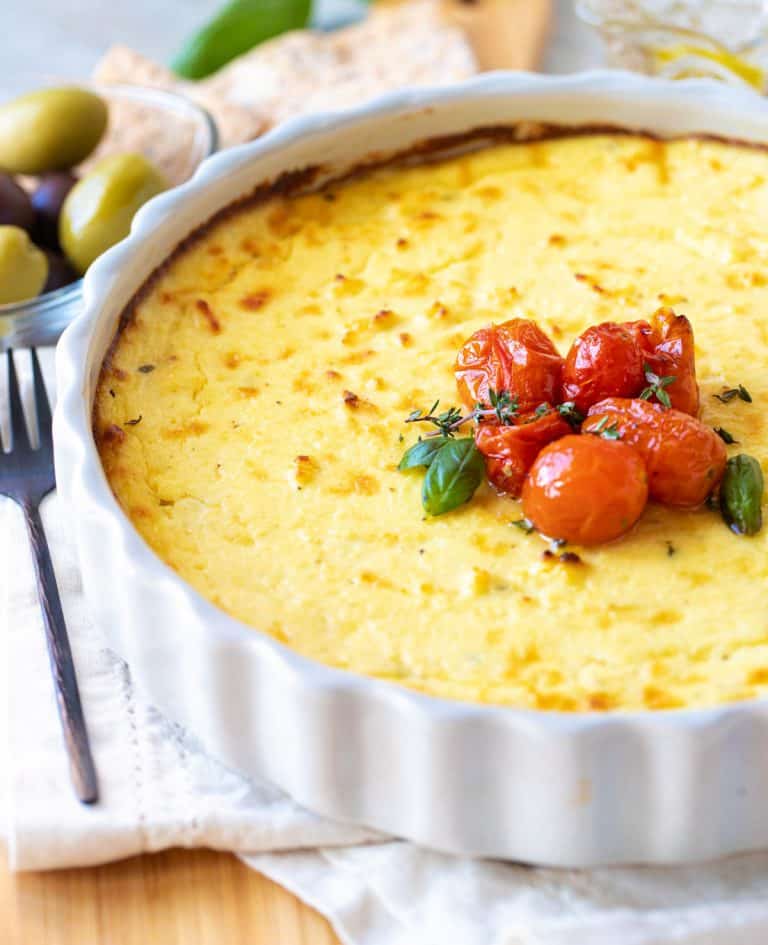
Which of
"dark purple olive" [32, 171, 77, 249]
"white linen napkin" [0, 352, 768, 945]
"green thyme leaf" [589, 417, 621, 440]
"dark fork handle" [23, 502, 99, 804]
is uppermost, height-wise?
"green thyme leaf" [589, 417, 621, 440]

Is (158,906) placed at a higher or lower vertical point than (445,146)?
lower

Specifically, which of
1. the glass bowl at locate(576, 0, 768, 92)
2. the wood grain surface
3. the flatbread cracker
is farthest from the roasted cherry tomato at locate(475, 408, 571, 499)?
the glass bowl at locate(576, 0, 768, 92)

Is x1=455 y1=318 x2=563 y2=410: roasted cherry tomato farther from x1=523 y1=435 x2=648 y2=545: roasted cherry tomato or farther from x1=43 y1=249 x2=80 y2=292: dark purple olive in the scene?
x1=43 y1=249 x2=80 y2=292: dark purple olive

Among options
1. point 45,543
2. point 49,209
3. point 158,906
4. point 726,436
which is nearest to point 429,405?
point 726,436

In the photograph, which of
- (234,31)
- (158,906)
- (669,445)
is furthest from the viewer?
(234,31)

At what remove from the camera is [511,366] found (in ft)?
8.25

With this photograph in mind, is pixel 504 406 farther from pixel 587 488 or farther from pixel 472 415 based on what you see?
pixel 587 488

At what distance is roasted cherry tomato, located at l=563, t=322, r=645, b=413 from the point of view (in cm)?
245

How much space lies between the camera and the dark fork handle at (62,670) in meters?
2.23

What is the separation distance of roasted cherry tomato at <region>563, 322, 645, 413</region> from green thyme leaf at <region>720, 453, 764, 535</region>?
0.24 meters

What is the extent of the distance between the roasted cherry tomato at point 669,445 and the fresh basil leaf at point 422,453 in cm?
28

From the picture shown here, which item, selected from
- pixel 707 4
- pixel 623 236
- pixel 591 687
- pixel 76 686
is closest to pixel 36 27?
pixel 707 4

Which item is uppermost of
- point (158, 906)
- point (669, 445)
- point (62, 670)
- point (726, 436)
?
point (669, 445)

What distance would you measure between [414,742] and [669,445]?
72 cm
